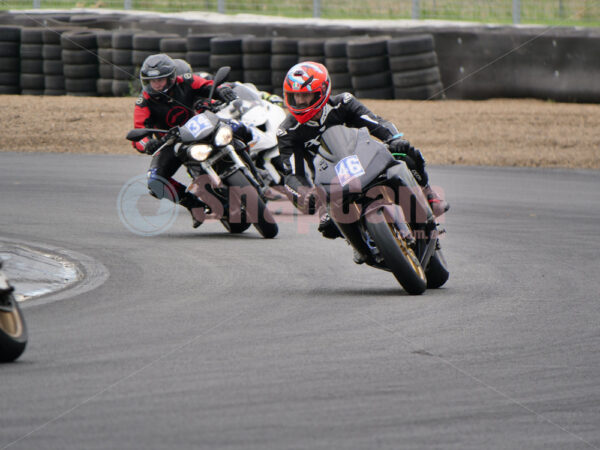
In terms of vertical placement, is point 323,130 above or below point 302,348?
above

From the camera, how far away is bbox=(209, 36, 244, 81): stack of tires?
62.4ft

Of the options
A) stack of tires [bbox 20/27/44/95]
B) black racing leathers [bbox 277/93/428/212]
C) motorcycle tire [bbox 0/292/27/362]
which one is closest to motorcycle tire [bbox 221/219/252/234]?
black racing leathers [bbox 277/93/428/212]

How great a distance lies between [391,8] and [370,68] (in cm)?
411

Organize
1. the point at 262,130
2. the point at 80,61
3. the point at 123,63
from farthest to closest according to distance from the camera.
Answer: the point at 80,61 → the point at 123,63 → the point at 262,130

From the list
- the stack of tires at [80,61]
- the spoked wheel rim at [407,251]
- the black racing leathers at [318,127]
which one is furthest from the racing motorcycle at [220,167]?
the stack of tires at [80,61]

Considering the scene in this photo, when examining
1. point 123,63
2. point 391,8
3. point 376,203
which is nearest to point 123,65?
point 123,63

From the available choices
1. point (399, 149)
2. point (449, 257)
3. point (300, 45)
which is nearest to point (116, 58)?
point (300, 45)

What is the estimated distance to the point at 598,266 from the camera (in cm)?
854

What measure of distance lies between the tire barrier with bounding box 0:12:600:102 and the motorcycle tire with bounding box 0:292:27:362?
13.6 metres

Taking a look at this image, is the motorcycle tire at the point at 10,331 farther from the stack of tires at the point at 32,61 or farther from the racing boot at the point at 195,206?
the stack of tires at the point at 32,61

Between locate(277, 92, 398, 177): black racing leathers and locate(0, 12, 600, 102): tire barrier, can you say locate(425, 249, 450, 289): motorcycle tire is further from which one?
locate(0, 12, 600, 102): tire barrier

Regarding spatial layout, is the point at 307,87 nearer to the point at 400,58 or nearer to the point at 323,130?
the point at 323,130

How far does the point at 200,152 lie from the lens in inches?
382

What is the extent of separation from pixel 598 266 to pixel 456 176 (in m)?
6.24
